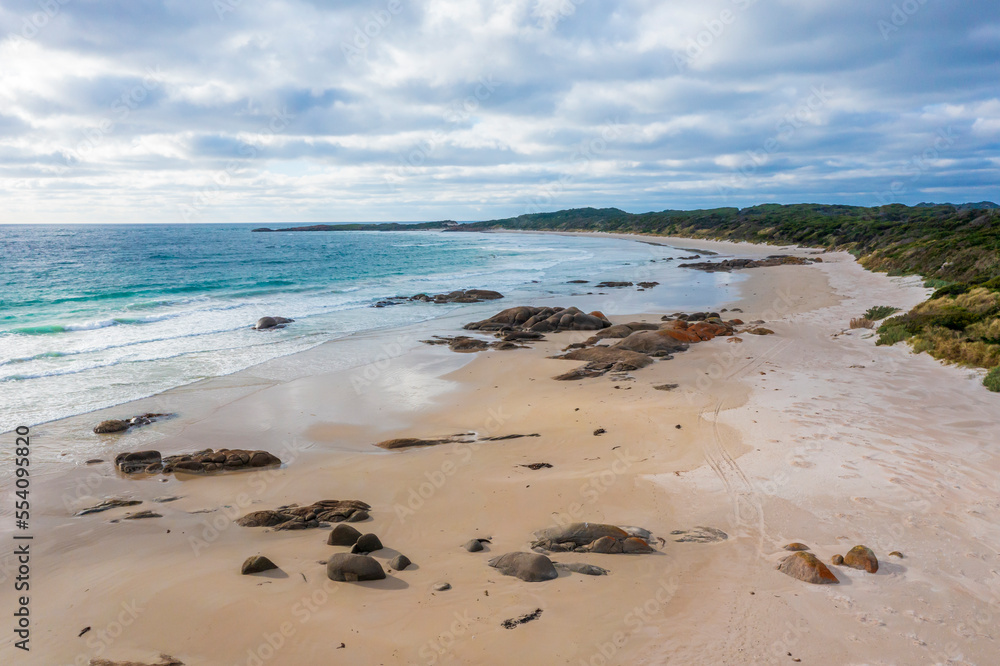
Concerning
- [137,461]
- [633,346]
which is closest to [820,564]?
[137,461]

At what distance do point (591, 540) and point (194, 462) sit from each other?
6891mm

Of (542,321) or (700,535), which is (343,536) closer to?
(700,535)

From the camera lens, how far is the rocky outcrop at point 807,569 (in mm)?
5285

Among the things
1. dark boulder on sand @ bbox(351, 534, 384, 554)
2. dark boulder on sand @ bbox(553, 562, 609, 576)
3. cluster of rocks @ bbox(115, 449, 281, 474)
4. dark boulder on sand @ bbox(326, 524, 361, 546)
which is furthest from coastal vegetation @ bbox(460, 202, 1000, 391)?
cluster of rocks @ bbox(115, 449, 281, 474)

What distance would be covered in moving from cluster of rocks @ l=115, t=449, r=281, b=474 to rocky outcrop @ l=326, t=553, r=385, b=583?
4.15 m

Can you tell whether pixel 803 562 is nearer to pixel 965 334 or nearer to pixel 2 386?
pixel 965 334

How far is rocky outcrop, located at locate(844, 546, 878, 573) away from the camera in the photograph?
5.42 metres

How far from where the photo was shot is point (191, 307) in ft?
93.4

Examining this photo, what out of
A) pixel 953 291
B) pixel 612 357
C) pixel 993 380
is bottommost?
pixel 612 357

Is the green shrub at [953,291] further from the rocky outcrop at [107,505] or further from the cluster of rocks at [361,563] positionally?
the rocky outcrop at [107,505]

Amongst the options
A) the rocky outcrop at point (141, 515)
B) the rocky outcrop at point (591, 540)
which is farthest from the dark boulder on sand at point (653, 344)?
the rocky outcrop at point (141, 515)

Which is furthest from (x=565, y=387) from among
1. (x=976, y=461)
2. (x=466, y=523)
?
(x=976, y=461)

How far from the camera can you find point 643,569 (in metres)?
5.76

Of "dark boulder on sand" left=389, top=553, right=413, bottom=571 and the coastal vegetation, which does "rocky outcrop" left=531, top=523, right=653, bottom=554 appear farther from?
the coastal vegetation
